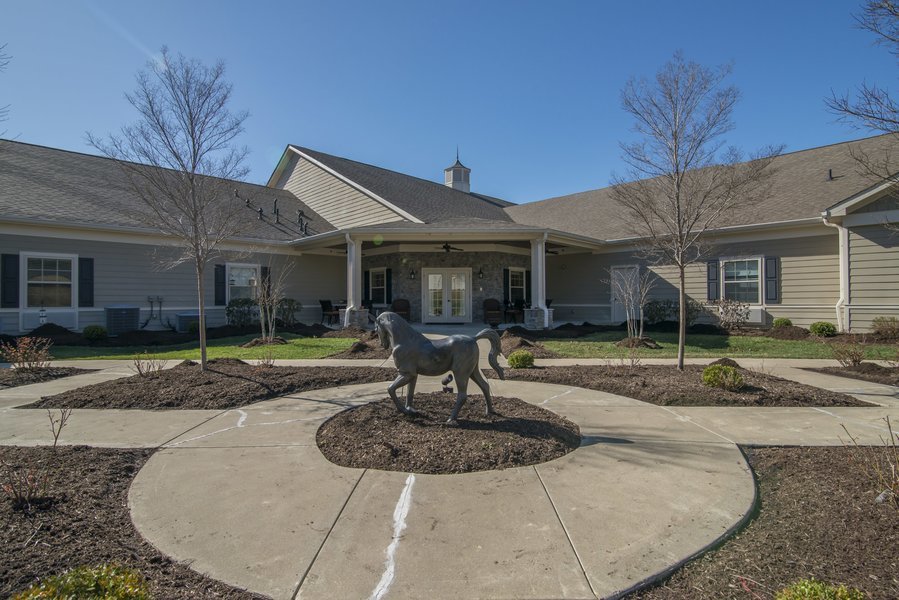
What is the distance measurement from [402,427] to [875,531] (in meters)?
3.69

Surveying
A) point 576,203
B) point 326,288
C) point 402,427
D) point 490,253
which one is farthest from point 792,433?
point 576,203

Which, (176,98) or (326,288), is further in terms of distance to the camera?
(326,288)

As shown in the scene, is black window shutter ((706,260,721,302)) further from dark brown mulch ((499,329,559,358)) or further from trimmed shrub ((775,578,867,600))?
trimmed shrub ((775,578,867,600))

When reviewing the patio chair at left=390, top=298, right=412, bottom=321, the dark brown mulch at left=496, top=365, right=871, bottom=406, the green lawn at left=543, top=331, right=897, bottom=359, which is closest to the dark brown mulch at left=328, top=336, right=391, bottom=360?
the dark brown mulch at left=496, top=365, right=871, bottom=406

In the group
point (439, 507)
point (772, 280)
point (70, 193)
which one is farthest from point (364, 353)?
point (772, 280)

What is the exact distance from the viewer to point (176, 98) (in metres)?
7.54

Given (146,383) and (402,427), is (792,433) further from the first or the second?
(146,383)

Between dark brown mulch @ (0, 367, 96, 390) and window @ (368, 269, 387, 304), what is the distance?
36.1ft

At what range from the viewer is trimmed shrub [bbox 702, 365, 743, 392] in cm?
658

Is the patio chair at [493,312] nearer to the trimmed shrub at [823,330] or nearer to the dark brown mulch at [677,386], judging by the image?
the dark brown mulch at [677,386]

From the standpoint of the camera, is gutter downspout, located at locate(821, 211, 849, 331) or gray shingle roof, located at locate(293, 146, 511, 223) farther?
gray shingle roof, located at locate(293, 146, 511, 223)

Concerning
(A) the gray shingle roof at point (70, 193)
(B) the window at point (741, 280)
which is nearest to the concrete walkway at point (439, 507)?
(A) the gray shingle roof at point (70, 193)

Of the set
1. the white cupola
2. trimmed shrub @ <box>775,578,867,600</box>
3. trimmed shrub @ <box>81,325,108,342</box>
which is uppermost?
the white cupola

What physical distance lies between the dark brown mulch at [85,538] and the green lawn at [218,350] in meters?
6.82
